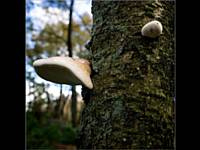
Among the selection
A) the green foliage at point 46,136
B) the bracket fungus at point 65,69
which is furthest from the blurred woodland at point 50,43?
the bracket fungus at point 65,69

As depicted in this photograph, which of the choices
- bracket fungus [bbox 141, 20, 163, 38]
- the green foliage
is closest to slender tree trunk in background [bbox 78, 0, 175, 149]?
bracket fungus [bbox 141, 20, 163, 38]

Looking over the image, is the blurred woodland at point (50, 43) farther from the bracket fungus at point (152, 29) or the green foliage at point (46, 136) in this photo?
the bracket fungus at point (152, 29)

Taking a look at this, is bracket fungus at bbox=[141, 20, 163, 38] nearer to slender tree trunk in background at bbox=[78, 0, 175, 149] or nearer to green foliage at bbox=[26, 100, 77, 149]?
slender tree trunk in background at bbox=[78, 0, 175, 149]
